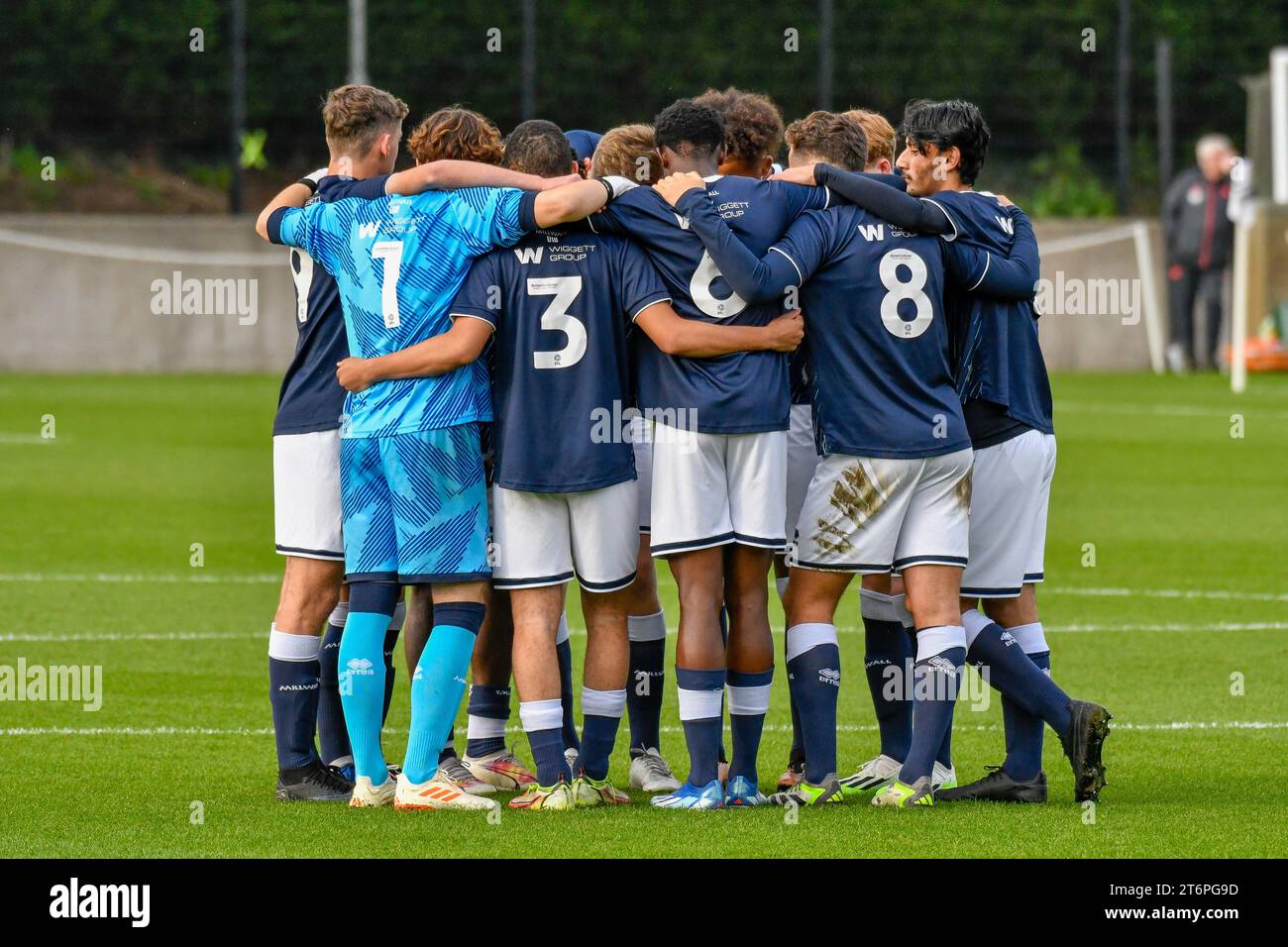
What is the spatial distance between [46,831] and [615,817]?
1.56 meters

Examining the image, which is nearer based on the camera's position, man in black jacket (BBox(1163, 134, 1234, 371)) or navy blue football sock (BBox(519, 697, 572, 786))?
navy blue football sock (BBox(519, 697, 572, 786))

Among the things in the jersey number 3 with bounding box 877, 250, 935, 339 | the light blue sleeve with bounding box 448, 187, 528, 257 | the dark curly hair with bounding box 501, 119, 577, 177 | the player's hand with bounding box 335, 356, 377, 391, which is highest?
the dark curly hair with bounding box 501, 119, 577, 177

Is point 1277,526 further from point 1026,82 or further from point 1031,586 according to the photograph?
point 1026,82

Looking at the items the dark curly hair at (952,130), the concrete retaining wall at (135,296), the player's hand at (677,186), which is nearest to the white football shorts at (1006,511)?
the dark curly hair at (952,130)

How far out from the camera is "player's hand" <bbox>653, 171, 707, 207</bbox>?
6.04 meters

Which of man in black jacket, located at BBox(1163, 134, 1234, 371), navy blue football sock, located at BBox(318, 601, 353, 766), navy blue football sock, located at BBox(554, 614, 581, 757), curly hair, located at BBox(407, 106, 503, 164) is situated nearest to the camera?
curly hair, located at BBox(407, 106, 503, 164)

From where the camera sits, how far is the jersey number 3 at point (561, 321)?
238 inches

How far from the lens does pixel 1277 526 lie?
13680 mm

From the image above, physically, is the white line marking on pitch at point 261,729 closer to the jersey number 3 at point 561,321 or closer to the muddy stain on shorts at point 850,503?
the muddy stain on shorts at point 850,503

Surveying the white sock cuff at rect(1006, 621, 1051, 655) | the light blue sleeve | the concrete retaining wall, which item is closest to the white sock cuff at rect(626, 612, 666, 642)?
the white sock cuff at rect(1006, 621, 1051, 655)

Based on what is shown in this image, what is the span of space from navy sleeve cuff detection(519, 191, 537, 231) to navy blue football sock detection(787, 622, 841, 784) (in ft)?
4.67

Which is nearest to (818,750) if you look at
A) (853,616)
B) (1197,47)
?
(853,616)

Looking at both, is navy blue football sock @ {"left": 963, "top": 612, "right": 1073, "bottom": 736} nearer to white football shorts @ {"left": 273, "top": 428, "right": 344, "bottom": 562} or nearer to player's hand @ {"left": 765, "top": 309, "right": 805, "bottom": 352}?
player's hand @ {"left": 765, "top": 309, "right": 805, "bottom": 352}

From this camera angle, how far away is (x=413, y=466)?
6004 millimetres
